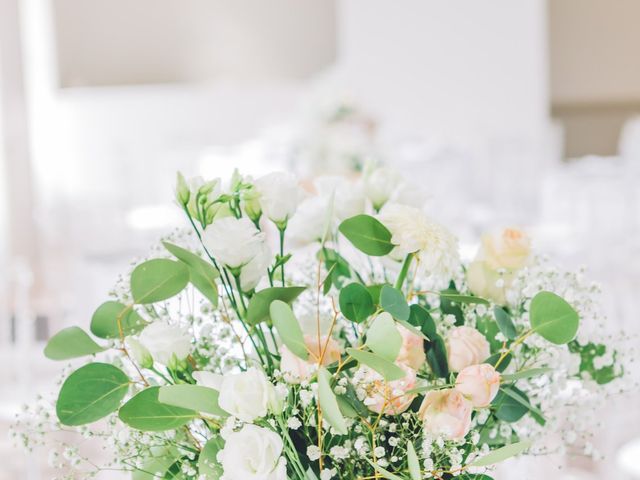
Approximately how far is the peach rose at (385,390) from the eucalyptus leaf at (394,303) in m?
0.05

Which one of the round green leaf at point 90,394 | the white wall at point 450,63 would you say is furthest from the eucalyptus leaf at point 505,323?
the white wall at point 450,63

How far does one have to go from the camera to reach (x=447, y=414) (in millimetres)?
920

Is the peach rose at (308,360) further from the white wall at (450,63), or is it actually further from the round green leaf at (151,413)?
the white wall at (450,63)

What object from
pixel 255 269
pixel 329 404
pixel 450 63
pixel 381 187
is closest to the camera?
pixel 329 404

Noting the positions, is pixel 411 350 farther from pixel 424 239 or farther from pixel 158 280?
pixel 158 280

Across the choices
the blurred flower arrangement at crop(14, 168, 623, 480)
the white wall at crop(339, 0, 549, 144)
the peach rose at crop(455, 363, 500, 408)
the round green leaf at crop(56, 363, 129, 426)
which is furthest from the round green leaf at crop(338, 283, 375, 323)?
the white wall at crop(339, 0, 549, 144)

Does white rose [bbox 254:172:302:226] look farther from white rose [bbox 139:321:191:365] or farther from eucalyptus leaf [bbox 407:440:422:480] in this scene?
eucalyptus leaf [bbox 407:440:422:480]

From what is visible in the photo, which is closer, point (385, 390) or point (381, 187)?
point (385, 390)

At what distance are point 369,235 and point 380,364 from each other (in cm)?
15

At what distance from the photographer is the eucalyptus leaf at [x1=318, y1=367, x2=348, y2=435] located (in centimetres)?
88

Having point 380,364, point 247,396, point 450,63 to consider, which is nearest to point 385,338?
point 380,364

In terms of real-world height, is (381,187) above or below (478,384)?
above

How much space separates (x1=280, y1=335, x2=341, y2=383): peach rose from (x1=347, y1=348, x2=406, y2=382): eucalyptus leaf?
0.06 meters

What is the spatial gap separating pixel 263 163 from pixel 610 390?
4760 mm
